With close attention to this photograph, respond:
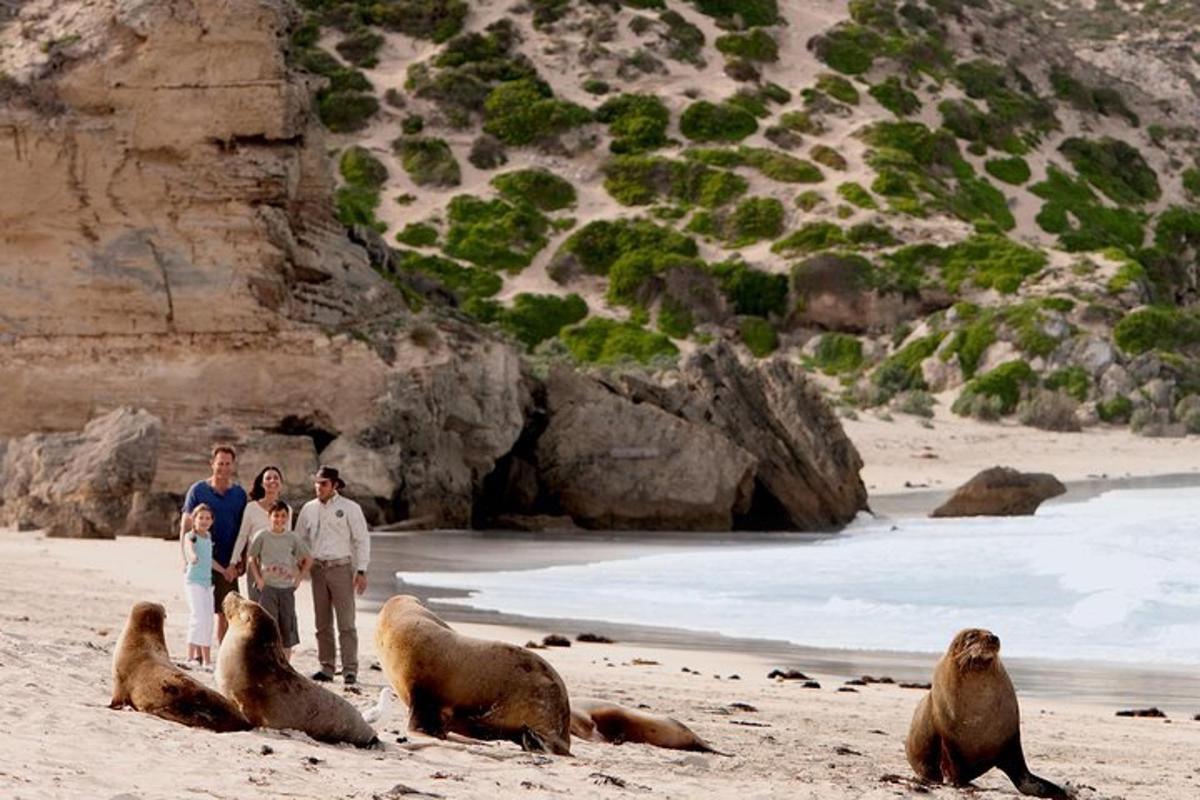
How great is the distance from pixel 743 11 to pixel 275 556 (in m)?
58.2

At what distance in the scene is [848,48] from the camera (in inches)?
2544

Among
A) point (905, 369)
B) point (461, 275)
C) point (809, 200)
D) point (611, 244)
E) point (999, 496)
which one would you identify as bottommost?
point (999, 496)

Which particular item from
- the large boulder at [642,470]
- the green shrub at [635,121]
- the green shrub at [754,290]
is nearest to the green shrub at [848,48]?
the green shrub at [635,121]

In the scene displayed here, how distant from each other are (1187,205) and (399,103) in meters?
26.3

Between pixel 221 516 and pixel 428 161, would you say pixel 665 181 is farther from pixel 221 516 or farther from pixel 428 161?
pixel 221 516

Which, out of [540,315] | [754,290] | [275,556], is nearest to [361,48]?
[540,315]

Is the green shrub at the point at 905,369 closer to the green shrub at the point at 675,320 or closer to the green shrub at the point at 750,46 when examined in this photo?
the green shrub at the point at 675,320

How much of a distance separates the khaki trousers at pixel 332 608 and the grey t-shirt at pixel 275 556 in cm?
25

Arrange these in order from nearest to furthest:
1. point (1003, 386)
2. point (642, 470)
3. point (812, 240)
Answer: point (642, 470), point (1003, 386), point (812, 240)

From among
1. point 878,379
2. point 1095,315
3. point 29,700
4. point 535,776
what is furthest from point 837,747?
point 1095,315

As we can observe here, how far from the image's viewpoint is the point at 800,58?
212 feet

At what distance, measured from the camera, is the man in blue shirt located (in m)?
10.6

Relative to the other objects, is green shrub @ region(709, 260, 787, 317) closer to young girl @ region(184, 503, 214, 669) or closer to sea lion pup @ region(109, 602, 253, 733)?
young girl @ region(184, 503, 214, 669)

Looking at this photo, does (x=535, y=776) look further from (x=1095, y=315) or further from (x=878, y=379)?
(x=1095, y=315)
